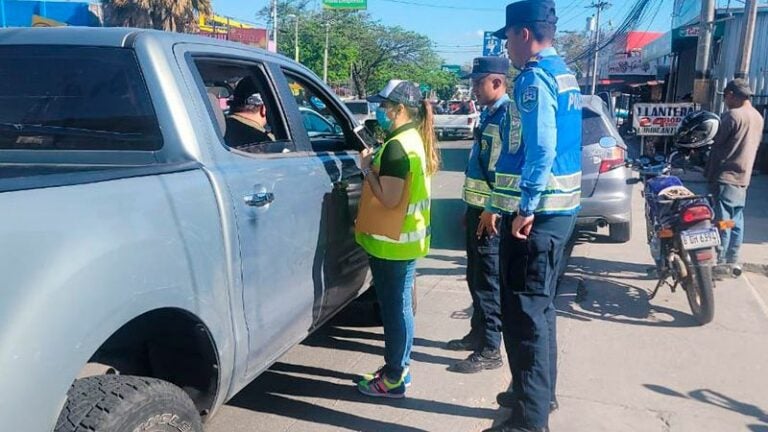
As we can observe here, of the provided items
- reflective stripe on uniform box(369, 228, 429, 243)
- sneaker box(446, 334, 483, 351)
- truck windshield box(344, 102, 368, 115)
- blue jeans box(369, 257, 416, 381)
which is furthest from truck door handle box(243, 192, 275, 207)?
truck windshield box(344, 102, 368, 115)

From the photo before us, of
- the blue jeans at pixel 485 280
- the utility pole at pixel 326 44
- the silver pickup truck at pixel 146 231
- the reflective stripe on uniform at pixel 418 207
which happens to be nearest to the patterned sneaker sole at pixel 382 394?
the silver pickup truck at pixel 146 231

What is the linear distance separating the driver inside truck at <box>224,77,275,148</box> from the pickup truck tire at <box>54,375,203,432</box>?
1482 mm

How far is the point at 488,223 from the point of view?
3.91 meters

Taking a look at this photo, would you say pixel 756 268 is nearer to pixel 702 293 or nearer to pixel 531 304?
pixel 702 293

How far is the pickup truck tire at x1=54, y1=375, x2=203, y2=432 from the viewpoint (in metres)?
1.95

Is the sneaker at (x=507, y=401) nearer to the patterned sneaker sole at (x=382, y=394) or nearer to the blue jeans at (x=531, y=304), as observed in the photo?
the blue jeans at (x=531, y=304)

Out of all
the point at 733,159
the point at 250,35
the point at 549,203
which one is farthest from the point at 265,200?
the point at 250,35

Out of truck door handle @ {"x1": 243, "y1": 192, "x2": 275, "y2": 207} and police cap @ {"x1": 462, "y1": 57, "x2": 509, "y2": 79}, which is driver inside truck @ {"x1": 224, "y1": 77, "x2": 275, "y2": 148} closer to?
truck door handle @ {"x1": 243, "y1": 192, "x2": 275, "y2": 207}

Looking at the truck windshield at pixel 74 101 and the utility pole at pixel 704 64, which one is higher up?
the utility pole at pixel 704 64

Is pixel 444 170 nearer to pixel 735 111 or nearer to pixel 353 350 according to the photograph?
pixel 735 111

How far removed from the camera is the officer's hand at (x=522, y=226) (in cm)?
300

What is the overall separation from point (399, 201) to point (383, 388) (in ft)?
3.63

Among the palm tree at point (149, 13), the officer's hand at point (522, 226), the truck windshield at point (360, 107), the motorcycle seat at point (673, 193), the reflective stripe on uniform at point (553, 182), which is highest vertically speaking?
the palm tree at point (149, 13)

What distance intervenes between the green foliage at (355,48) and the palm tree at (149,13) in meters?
13.0
